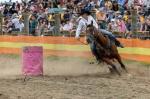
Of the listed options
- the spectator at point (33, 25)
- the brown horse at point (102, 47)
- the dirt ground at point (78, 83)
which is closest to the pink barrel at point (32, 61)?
the dirt ground at point (78, 83)

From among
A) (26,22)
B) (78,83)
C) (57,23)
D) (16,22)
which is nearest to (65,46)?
(57,23)

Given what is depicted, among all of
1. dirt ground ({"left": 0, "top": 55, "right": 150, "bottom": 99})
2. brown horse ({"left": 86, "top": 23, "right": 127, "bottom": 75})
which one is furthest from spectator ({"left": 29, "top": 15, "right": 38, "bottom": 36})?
brown horse ({"left": 86, "top": 23, "right": 127, "bottom": 75})

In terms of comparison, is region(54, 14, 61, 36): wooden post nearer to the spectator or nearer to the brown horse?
the spectator

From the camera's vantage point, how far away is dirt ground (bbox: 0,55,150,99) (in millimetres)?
9773

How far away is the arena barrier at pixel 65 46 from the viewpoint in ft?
53.9

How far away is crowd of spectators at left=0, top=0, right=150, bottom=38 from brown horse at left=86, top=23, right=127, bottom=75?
2.91m

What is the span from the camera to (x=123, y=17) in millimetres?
17391

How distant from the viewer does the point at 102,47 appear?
1356 cm

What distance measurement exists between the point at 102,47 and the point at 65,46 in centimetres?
622

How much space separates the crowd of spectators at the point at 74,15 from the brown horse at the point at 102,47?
9.55ft

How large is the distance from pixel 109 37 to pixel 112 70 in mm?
957

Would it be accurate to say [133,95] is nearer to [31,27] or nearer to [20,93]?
[20,93]

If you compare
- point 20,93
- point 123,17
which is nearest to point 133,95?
point 20,93

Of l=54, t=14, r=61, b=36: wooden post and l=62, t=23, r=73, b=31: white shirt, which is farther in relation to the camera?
l=54, t=14, r=61, b=36: wooden post
